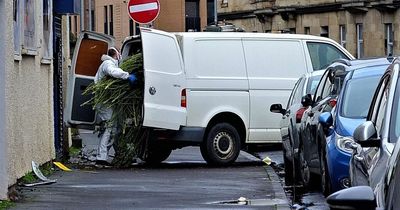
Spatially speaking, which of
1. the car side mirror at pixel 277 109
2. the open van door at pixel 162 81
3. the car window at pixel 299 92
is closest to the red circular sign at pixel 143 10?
Result: the open van door at pixel 162 81

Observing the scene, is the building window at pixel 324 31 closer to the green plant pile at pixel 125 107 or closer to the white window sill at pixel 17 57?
the green plant pile at pixel 125 107

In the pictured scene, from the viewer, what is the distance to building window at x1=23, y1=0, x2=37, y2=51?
15.5 meters

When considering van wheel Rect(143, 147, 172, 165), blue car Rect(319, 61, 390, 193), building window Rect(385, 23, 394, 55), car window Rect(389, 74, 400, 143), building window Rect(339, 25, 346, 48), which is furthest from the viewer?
building window Rect(339, 25, 346, 48)

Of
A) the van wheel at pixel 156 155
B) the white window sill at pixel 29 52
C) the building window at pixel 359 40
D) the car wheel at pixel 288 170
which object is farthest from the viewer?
the building window at pixel 359 40

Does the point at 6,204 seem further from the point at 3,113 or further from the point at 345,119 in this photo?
the point at 345,119

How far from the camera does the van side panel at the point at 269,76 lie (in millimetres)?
20016

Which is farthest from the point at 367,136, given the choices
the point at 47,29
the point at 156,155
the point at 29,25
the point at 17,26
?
the point at 156,155

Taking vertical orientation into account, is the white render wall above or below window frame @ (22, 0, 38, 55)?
below

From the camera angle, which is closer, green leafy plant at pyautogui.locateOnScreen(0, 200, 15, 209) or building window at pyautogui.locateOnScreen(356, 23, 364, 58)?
green leafy plant at pyautogui.locateOnScreen(0, 200, 15, 209)

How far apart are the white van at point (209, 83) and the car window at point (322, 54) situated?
2 centimetres

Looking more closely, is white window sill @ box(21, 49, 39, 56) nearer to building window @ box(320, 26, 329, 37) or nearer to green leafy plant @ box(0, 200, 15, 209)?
green leafy plant @ box(0, 200, 15, 209)

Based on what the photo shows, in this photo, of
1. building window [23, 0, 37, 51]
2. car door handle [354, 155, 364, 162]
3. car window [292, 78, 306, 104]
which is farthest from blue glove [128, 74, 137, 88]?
car door handle [354, 155, 364, 162]

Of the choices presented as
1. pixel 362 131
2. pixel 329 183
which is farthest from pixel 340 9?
pixel 362 131

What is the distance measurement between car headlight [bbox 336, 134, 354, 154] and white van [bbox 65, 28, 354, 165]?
21.8 feet
